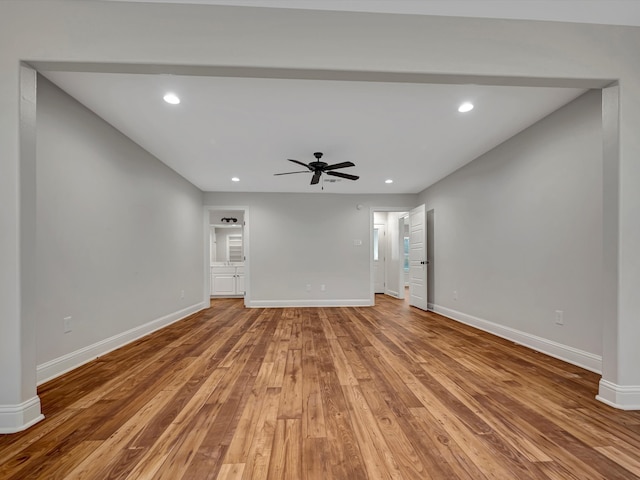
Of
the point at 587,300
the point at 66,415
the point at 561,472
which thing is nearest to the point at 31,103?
the point at 66,415

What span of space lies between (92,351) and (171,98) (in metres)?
2.47

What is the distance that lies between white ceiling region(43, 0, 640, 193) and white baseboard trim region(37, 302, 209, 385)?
7.40 feet

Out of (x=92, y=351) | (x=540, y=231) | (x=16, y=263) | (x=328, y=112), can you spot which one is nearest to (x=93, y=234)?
(x=92, y=351)

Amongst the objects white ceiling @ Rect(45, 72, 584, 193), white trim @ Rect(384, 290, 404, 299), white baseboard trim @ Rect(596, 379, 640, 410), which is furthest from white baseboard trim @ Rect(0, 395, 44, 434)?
white trim @ Rect(384, 290, 404, 299)

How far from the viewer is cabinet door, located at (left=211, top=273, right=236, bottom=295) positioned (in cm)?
766

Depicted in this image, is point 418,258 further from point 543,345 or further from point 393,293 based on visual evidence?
point 543,345

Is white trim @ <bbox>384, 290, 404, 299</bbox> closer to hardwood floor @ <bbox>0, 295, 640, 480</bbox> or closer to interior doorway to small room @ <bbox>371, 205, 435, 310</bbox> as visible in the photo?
interior doorway to small room @ <bbox>371, 205, 435, 310</bbox>

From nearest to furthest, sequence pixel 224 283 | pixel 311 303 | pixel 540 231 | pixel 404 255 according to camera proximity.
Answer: pixel 540 231 → pixel 311 303 → pixel 224 283 → pixel 404 255

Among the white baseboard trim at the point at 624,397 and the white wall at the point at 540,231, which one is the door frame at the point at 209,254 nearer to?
the white wall at the point at 540,231

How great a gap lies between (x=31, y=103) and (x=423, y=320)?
4.91 metres

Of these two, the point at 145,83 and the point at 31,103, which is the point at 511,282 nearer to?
the point at 145,83

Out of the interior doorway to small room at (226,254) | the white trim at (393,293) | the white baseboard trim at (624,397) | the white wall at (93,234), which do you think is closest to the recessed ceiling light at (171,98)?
the white wall at (93,234)

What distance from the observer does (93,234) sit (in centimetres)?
291

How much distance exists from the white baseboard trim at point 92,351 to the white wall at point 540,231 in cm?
443
